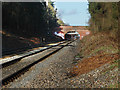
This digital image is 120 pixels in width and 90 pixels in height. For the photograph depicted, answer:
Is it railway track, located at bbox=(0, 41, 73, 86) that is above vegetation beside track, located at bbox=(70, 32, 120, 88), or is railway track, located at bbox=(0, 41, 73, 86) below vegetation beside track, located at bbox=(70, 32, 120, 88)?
below

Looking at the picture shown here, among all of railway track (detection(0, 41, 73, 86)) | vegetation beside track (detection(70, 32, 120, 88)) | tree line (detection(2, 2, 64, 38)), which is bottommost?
railway track (detection(0, 41, 73, 86))

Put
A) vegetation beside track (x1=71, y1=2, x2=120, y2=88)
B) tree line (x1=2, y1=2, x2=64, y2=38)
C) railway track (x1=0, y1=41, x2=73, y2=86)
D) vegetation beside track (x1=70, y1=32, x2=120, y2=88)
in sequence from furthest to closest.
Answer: tree line (x1=2, y1=2, x2=64, y2=38) < vegetation beside track (x1=71, y1=2, x2=120, y2=88) < vegetation beside track (x1=70, y1=32, x2=120, y2=88) < railway track (x1=0, y1=41, x2=73, y2=86)

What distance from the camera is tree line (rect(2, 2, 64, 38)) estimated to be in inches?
1502

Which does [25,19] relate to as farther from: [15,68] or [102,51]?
[15,68]

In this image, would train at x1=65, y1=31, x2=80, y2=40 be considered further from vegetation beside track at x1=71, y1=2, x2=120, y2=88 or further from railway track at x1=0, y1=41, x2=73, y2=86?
railway track at x1=0, y1=41, x2=73, y2=86

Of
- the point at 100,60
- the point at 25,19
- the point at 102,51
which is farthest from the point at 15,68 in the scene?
the point at 25,19

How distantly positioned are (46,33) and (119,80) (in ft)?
170

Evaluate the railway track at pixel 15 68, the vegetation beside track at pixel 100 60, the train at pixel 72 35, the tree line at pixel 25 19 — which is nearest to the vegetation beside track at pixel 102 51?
the vegetation beside track at pixel 100 60

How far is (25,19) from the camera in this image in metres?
43.9

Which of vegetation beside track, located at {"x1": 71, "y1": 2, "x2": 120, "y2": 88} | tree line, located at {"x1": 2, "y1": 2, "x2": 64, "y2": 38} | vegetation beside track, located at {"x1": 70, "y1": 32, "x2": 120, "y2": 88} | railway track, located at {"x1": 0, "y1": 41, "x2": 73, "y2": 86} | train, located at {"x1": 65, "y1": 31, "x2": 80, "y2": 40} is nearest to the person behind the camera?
railway track, located at {"x1": 0, "y1": 41, "x2": 73, "y2": 86}

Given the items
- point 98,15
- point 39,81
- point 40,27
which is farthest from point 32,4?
point 39,81

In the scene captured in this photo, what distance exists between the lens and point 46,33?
57625 mm

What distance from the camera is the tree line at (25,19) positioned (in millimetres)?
38153

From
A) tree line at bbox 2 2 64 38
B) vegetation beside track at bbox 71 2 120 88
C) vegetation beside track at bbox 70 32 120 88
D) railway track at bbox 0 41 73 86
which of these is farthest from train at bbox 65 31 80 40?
railway track at bbox 0 41 73 86
